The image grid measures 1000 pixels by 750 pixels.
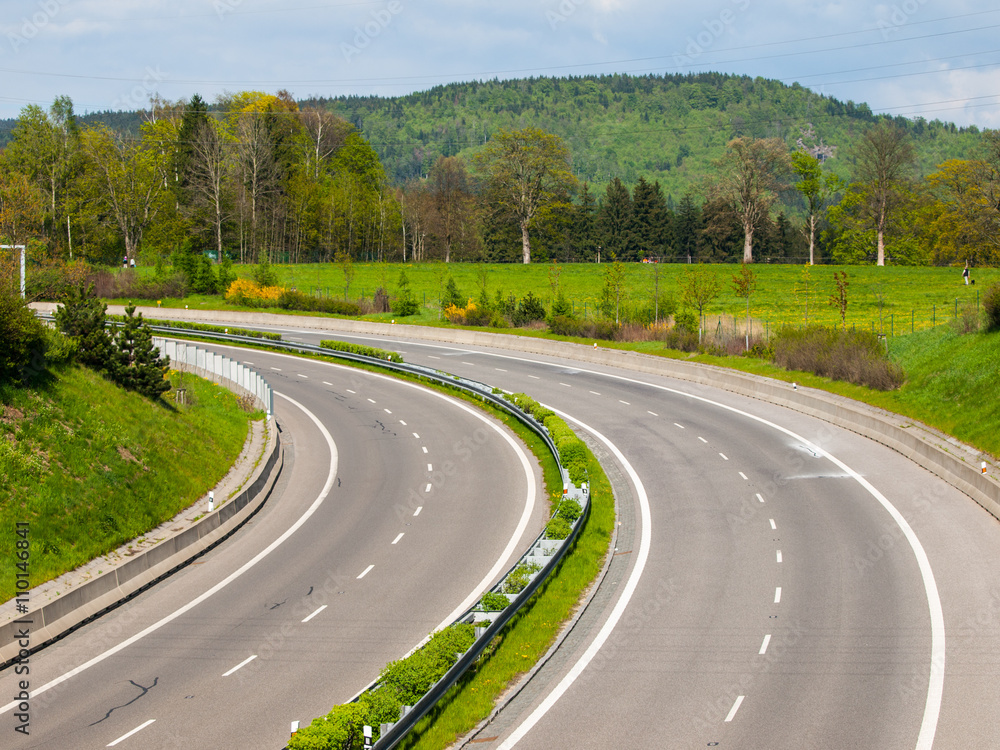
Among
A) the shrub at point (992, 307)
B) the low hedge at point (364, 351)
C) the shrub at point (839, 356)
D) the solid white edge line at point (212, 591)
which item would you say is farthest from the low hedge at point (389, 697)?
the low hedge at point (364, 351)

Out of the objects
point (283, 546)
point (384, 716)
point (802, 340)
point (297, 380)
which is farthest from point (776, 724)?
point (297, 380)

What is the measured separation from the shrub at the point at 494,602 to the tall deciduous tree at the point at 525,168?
85580 mm

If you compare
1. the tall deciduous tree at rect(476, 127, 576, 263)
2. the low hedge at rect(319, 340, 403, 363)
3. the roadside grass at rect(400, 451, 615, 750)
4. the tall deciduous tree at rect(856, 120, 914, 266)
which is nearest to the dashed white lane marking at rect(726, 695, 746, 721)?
the roadside grass at rect(400, 451, 615, 750)

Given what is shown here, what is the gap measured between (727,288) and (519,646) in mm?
67488

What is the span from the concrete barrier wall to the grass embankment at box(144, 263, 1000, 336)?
35328mm

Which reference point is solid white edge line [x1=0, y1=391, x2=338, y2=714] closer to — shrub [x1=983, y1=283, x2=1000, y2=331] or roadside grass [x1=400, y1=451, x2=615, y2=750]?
roadside grass [x1=400, y1=451, x2=615, y2=750]

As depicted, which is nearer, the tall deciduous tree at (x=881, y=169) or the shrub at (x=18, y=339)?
the shrub at (x=18, y=339)

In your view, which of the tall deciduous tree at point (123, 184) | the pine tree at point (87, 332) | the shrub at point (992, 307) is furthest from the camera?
the tall deciduous tree at point (123, 184)

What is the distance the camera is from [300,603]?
62.3 ft

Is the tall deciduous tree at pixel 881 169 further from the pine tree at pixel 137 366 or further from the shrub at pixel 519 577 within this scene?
the shrub at pixel 519 577

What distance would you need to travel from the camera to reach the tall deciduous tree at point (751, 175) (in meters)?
99.6

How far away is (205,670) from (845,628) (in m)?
11.8

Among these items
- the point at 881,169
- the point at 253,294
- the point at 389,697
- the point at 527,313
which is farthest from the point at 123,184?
the point at 389,697

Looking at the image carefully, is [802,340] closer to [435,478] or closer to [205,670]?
[435,478]
